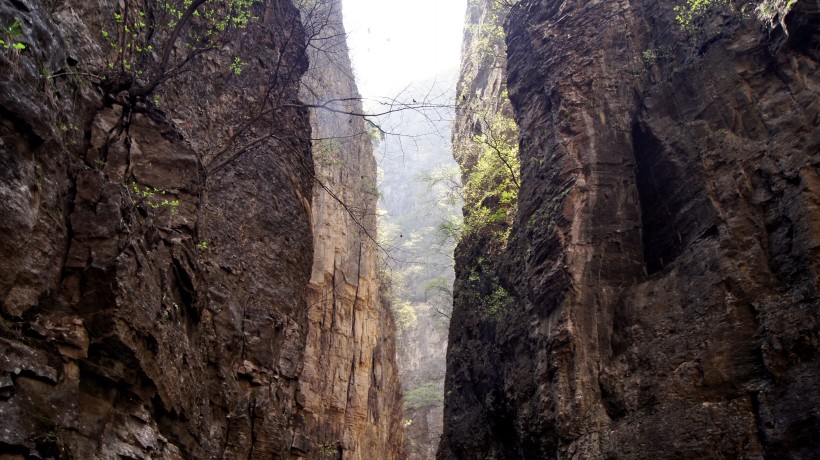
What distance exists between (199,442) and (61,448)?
250 centimetres

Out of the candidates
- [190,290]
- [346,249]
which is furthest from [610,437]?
[346,249]

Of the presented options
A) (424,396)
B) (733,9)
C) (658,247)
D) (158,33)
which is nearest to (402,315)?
(424,396)

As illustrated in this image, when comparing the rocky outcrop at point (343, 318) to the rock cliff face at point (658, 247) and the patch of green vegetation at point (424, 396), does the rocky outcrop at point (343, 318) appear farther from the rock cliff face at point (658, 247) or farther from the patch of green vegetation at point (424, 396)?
the patch of green vegetation at point (424, 396)

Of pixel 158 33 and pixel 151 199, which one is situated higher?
pixel 158 33

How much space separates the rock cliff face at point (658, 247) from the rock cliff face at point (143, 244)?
4164 mm

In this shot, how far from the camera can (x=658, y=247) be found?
33.1 feet

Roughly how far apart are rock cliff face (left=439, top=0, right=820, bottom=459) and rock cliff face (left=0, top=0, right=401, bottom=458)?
416 centimetres

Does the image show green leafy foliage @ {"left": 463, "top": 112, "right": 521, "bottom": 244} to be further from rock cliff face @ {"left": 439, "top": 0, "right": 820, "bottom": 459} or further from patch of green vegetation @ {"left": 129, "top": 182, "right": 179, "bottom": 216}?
patch of green vegetation @ {"left": 129, "top": 182, "right": 179, "bottom": 216}

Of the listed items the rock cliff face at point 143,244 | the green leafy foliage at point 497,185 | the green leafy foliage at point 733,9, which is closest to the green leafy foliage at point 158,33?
the rock cliff face at point 143,244

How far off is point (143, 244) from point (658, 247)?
7777mm

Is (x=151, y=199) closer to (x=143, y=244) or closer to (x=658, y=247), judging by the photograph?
(x=143, y=244)

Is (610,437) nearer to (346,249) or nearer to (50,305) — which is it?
(50,305)

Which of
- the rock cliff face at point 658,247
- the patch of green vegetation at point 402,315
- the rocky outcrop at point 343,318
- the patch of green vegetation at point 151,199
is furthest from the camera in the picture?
the patch of green vegetation at point 402,315

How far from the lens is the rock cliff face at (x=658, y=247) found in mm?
7441
